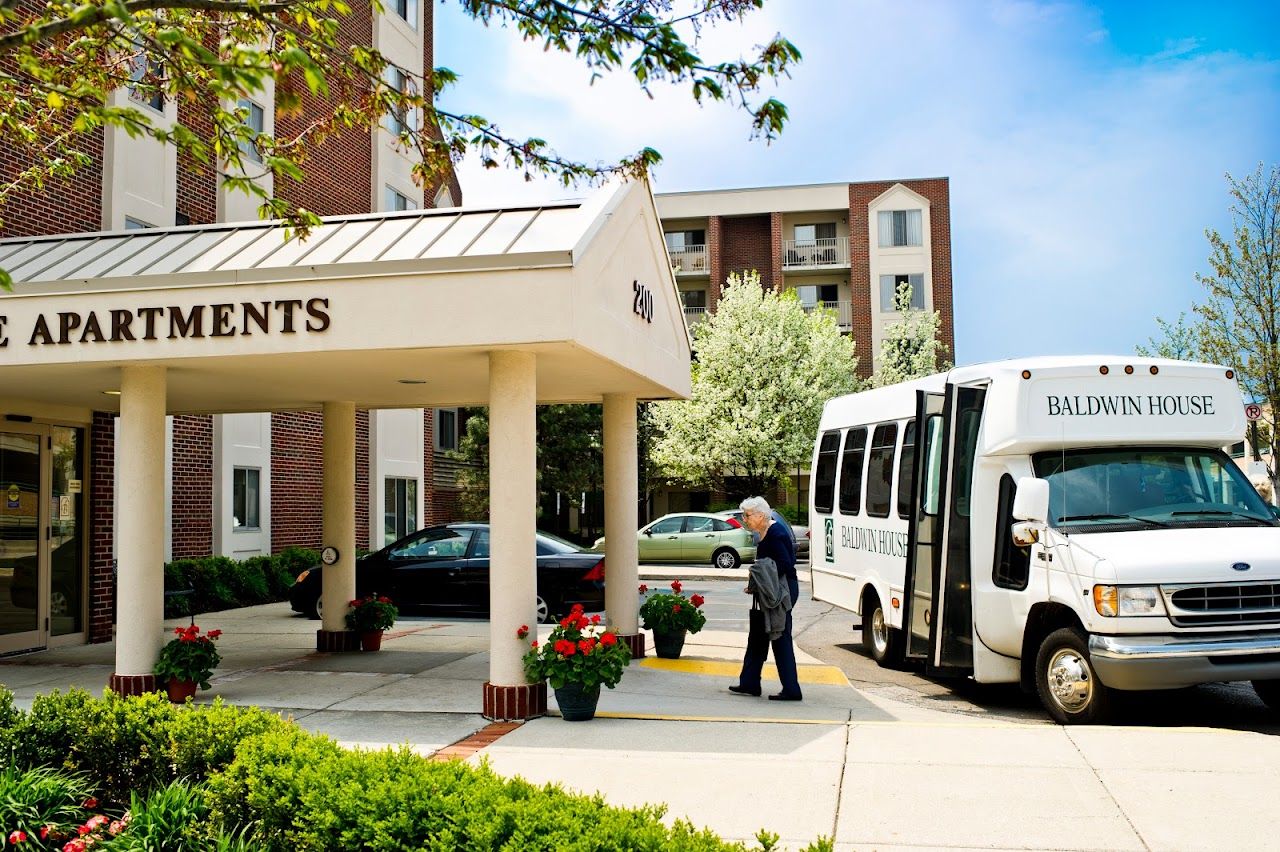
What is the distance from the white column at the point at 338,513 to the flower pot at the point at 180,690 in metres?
3.34

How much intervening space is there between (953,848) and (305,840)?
306cm

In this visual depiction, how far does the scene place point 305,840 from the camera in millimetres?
4957

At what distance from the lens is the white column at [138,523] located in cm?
959

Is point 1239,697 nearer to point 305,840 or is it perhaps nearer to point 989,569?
point 989,569

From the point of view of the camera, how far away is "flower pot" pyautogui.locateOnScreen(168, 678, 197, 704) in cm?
950

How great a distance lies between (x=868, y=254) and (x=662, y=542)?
81.0 feet

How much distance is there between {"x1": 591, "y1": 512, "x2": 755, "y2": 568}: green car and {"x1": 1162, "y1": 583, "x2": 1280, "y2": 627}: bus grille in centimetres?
1974

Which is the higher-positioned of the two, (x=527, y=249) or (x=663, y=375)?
(x=527, y=249)

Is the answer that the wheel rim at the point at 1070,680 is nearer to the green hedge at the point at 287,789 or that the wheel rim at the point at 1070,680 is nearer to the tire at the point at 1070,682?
the tire at the point at 1070,682

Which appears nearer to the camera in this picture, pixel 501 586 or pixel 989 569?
pixel 501 586

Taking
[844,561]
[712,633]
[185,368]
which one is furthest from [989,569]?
[185,368]

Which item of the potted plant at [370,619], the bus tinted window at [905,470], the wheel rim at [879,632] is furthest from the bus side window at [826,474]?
the potted plant at [370,619]

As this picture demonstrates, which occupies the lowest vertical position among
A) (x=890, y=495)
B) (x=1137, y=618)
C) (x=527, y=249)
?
(x=1137, y=618)

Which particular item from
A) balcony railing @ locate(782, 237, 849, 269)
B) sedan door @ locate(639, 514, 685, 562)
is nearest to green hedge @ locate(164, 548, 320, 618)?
sedan door @ locate(639, 514, 685, 562)
